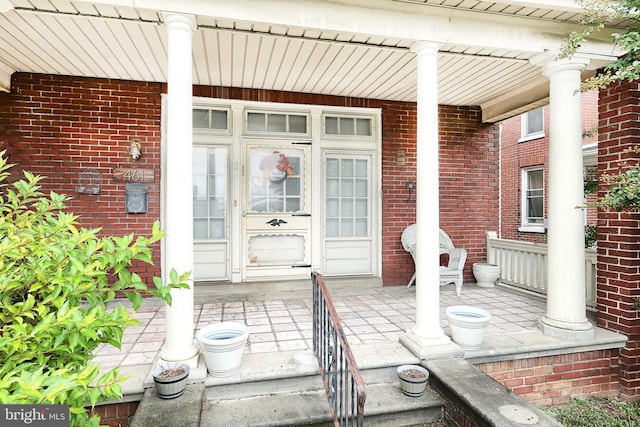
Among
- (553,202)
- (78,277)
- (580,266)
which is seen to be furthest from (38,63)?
(580,266)

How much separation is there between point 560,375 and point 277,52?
3853mm

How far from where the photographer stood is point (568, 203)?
3.05 meters

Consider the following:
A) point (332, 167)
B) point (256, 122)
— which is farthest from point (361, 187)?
point (256, 122)

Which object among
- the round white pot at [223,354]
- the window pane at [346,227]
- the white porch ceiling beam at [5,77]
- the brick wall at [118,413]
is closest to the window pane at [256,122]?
the window pane at [346,227]

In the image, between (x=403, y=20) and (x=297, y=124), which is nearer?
(x=403, y=20)

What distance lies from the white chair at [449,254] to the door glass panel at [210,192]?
250cm

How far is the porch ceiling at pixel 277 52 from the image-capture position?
2.67m

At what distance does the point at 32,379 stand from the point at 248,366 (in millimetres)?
1786

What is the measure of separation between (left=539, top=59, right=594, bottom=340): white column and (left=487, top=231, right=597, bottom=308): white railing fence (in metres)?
0.94

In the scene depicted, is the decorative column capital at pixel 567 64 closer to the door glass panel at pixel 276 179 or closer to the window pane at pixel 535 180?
the door glass panel at pixel 276 179

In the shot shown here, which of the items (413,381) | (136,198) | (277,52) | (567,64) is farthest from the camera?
(136,198)

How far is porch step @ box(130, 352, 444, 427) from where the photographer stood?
2057mm

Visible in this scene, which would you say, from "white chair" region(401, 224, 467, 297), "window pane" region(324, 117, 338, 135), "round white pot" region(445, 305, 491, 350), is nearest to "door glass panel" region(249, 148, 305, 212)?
"window pane" region(324, 117, 338, 135)

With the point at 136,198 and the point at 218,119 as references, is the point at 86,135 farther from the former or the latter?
the point at 218,119
